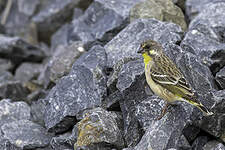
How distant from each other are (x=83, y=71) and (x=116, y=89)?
872mm

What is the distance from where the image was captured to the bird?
6.43 meters

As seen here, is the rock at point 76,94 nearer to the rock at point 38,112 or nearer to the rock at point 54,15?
the rock at point 38,112

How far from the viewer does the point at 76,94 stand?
8008 mm

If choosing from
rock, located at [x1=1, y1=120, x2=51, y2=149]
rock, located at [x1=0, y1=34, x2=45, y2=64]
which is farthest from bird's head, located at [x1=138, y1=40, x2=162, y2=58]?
rock, located at [x1=0, y1=34, x2=45, y2=64]

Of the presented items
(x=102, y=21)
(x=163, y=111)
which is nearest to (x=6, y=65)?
(x=102, y=21)

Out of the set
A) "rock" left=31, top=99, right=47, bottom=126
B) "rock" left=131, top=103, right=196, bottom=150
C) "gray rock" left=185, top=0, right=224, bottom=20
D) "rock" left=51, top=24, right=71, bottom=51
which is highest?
"rock" left=131, top=103, right=196, bottom=150

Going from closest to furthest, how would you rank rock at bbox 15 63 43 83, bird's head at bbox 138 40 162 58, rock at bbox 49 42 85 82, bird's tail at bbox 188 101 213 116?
bird's tail at bbox 188 101 213 116
bird's head at bbox 138 40 162 58
rock at bbox 49 42 85 82
rock at bbox 15 63 43 83

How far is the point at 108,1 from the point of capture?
10.9 m

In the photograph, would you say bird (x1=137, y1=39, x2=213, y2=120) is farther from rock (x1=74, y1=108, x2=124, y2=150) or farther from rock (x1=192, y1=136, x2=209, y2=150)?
rock (x1=74, y1=108, x2=124, y2=150)

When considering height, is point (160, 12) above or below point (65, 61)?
above

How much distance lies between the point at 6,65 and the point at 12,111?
3.62 meters

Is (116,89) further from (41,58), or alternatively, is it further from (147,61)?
(41,58)

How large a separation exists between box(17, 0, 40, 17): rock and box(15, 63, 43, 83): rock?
2.71 m

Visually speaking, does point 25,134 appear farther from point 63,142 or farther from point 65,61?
point 65,61
